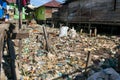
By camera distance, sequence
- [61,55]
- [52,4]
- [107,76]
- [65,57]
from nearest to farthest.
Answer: [107,76], [65,57], [61,55], [52,4]

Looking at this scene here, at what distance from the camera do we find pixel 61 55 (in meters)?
12.6

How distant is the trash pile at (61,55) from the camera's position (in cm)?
1028

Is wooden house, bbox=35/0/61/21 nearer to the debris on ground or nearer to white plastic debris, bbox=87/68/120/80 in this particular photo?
the debris on ground

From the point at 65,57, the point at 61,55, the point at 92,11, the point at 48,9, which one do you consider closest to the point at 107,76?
the point at 65,57

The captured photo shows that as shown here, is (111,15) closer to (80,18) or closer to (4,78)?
(80,18)

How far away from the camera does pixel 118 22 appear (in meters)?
16.8

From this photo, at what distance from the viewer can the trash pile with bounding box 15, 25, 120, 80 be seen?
33.7 feet

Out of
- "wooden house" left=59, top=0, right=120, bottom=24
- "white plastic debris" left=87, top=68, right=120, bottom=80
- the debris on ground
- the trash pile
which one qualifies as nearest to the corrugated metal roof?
"wooden house" left=59, top=0, right=120, bottom=24

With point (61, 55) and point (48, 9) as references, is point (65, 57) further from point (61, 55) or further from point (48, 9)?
point (48, 9)

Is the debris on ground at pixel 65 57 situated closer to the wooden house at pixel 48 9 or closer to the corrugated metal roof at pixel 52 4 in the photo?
the wooden house at pixel 48 9

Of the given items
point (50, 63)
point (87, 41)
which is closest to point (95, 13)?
point (87, 41)

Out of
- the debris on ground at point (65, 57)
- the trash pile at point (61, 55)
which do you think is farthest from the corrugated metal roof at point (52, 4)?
the debris on ground at point (65, 57)

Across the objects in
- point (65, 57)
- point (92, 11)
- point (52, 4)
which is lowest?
point (65, 57)

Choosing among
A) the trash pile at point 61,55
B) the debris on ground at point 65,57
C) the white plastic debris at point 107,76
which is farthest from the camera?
the trash pile at point 61,55
